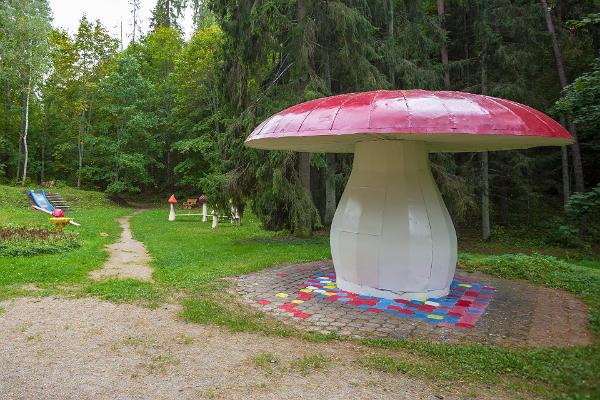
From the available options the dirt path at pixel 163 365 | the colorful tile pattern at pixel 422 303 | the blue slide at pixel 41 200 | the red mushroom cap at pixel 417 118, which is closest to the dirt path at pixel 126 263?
the dirt path at pixel 163 365

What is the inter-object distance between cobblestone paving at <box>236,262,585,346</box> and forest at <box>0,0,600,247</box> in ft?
7.07

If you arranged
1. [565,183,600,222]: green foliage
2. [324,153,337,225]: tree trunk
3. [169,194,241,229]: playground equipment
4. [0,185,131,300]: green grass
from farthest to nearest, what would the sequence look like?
[324,153,337,225]: tree trunk, [169,194,241,229]: playground equipment, [565,183,600,222]: green foliage, [0,185,131,300]: green grass

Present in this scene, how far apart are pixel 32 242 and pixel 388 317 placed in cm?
853

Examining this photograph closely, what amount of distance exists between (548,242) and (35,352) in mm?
18682

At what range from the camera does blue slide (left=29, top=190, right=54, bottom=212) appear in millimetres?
21745

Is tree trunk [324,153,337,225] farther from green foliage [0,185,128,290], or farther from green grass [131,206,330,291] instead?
green foliage [0,185,128,290]

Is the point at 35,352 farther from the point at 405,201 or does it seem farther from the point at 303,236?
the point at 303,236

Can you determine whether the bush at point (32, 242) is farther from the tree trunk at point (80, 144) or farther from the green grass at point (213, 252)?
the tree trunk at point (80, 144)

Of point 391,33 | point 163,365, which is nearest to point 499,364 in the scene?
point 163,365

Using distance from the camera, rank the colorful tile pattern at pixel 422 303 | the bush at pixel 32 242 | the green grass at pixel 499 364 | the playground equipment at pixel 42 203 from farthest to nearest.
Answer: the playground equipment at pixel 42 203, the bush at pixel 32 242, the colorful tile pattern at pixel 422 303, the green grass at pixel 499 364

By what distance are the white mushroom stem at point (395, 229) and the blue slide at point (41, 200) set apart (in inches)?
782

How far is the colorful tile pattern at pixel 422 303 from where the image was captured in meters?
5.53

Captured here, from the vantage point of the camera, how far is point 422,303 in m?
6.15

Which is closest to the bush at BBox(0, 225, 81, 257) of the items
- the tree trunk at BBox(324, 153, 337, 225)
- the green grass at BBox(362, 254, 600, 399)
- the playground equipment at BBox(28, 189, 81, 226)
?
the tree trunk at BBox(324, 153, 337, 225)
